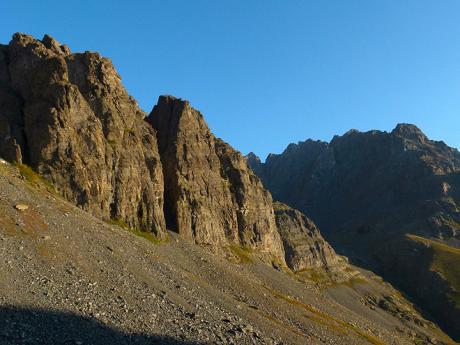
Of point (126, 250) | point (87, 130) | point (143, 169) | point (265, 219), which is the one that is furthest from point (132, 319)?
point (265, 219)

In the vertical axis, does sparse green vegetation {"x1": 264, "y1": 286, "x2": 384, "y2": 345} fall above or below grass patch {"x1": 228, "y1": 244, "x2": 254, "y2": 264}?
below

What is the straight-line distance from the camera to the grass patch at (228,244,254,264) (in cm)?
13734

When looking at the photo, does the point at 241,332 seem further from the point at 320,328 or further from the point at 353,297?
the point at 353,297

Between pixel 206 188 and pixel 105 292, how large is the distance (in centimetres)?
9660

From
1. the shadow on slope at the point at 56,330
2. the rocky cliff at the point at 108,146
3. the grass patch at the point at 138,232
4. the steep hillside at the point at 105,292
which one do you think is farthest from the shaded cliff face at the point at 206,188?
the shadow on slope at the point at 56,330

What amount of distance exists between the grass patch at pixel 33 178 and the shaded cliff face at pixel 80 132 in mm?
1544

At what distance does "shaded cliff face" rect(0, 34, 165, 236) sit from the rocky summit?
307mm

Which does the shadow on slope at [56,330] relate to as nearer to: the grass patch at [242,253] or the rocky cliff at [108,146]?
the rocky cliff at [108,146]

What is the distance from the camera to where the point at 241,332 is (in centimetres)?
5541

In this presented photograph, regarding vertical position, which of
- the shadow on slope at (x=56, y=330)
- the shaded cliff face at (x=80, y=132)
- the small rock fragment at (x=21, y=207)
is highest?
the shaded cliff face at (x=80, y=132)

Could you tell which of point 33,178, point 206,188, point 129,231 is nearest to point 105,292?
point 33,178

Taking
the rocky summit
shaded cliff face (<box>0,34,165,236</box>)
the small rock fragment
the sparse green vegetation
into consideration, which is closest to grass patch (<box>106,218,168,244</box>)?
the rocky summit

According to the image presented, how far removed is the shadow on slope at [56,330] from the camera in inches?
1390

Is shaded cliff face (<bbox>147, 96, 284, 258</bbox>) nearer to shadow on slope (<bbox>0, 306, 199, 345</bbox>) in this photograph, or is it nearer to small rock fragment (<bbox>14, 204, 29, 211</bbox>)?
small rock fragment (<bbox>14, 204, 29, 211</bbox>)
